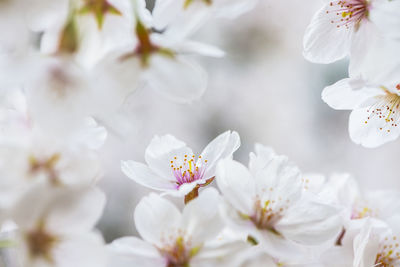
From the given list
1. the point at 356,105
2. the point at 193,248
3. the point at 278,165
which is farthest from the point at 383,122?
the point at 193,248

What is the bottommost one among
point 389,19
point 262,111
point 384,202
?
point 262,111

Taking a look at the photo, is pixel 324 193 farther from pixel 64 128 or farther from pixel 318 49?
pixel 64 128

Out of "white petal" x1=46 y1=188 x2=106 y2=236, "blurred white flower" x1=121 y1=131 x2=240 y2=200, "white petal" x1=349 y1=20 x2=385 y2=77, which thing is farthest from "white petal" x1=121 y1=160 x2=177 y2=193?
"white petal" x1=349 y1=20 x2=385 y2=77

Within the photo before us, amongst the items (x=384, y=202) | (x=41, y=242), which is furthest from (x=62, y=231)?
(x=384, y=202)

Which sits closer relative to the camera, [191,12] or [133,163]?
[191,12]

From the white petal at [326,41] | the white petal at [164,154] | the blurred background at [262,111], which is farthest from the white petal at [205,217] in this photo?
the blurred background at [262,111]

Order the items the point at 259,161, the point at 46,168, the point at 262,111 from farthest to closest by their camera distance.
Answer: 1. the point at 262,111
2. the point at 259,161
3. the point at 46,168

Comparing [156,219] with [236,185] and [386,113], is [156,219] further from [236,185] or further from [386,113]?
[386,113]
